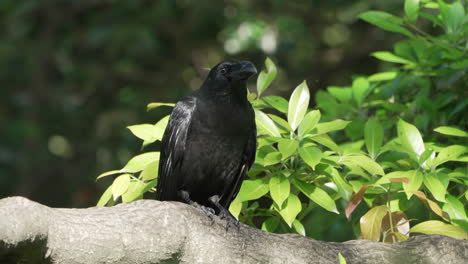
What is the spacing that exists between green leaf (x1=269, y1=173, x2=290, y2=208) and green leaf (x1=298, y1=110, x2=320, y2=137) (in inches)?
8.1

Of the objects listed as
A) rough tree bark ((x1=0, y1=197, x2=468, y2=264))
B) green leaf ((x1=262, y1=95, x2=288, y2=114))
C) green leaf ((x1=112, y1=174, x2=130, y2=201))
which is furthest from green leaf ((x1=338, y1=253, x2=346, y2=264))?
green leaf ((x1=112, y1=174, x2=130, y2=201))

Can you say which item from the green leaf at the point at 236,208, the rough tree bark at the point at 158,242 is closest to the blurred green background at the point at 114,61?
the green leaf at the point at 236,208

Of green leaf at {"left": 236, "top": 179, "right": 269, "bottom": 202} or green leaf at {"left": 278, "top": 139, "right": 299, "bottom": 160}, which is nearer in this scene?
green leaf at {"left": 278, "top": 139, "right": 299, "bottom": 160}

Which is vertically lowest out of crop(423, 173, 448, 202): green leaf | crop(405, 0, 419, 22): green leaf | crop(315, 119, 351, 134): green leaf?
crop(423, 173, 448, 202): green leaf

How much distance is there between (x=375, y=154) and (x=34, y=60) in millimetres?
5592

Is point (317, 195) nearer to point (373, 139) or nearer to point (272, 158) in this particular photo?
point (272, 158)

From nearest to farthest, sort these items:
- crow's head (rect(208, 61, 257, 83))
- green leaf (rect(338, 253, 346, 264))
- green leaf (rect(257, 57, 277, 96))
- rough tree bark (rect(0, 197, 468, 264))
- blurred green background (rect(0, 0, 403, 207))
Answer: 1. rough tree bark (rect(0, 197, 468, 264))
2. green leaf (rect(338, 253, 346, 264))
3. green leaf (rect(257, 57, 277, 96))
4. crow's head (rect(208, 61, 257, 83))
5. blurred green background (rect(0, 0, 403, 207))

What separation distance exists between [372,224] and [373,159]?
306 mm

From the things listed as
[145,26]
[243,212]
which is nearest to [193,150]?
[243,212]

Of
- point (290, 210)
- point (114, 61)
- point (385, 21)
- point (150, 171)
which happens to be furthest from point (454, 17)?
point (114, 61)

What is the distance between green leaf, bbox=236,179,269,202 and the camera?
2.93 metres

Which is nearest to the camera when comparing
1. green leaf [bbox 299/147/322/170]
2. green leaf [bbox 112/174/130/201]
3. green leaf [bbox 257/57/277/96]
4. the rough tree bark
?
the rough tree bark

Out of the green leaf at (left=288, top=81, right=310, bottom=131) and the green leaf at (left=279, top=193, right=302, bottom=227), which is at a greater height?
the green leaf at (left=288, top=81, right=310, bottom=131)

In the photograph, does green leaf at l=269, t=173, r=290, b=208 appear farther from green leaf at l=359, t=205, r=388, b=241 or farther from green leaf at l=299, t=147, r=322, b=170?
green leaf at l=359, t=205, r=388, b=241
